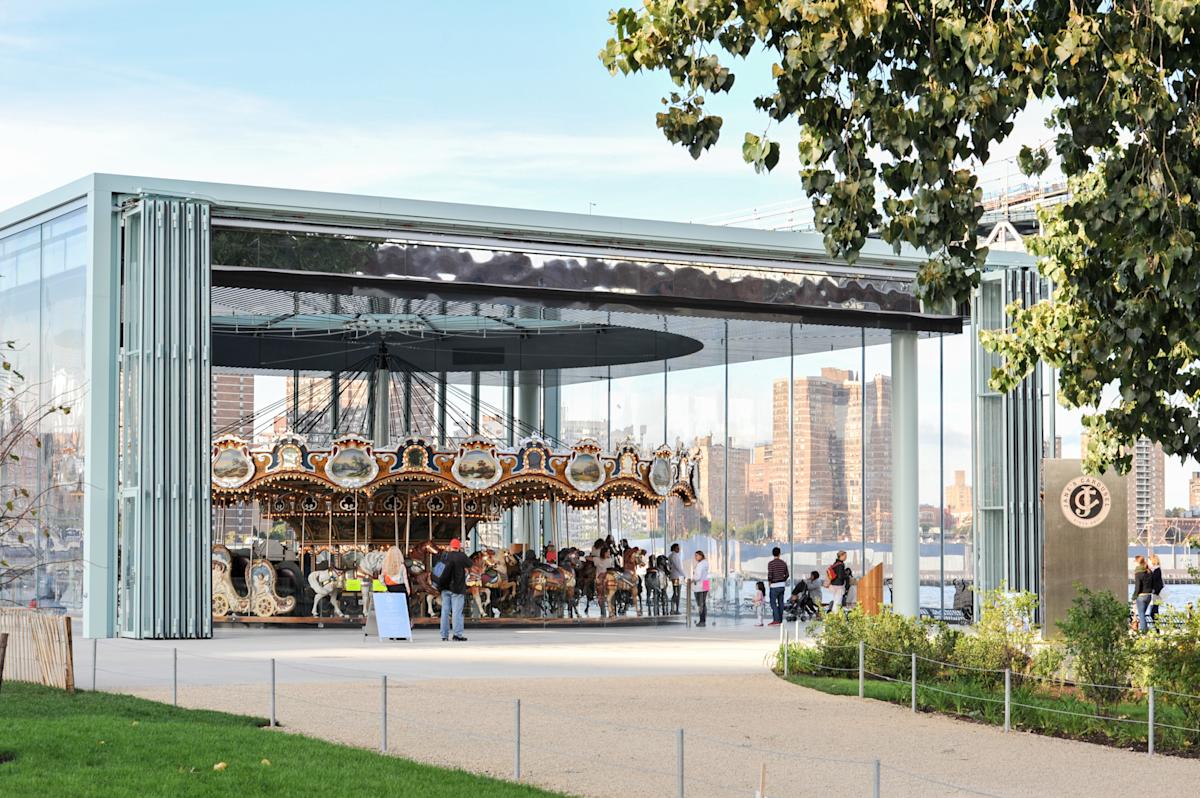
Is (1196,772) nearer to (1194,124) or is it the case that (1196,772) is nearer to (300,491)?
(1194,124)

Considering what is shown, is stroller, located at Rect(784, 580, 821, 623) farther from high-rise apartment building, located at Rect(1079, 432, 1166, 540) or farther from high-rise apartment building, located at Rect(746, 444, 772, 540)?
high-rise apartment building, located at Rect(1079, 432, 1166, 540)

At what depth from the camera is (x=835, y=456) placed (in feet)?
130

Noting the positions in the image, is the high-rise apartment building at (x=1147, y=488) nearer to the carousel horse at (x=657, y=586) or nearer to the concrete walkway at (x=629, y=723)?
the carousel horse at (x=657, y=586)

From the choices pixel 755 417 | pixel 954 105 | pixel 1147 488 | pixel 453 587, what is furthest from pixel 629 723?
pixel 1147 488

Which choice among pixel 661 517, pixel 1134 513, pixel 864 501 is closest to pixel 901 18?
pixel 864 501

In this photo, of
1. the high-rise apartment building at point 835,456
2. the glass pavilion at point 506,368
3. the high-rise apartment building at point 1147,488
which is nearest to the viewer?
the glass pavilion at point 506,368

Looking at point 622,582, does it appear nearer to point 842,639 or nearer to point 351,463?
point 351,463

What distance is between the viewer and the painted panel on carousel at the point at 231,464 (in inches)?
1232

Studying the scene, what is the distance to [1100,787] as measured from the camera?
12.2m

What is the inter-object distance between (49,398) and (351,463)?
7.11 meters

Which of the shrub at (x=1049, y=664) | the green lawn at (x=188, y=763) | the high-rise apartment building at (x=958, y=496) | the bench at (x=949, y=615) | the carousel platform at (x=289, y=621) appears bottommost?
the bench at (x=949, y=615)

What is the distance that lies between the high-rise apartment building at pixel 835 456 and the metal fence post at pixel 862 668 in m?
20.1

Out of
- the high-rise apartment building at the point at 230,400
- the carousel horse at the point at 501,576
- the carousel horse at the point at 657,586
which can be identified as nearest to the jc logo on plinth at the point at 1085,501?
the carousel horse at the point at 501,576

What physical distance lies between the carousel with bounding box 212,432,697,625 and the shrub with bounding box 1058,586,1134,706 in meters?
15.4
